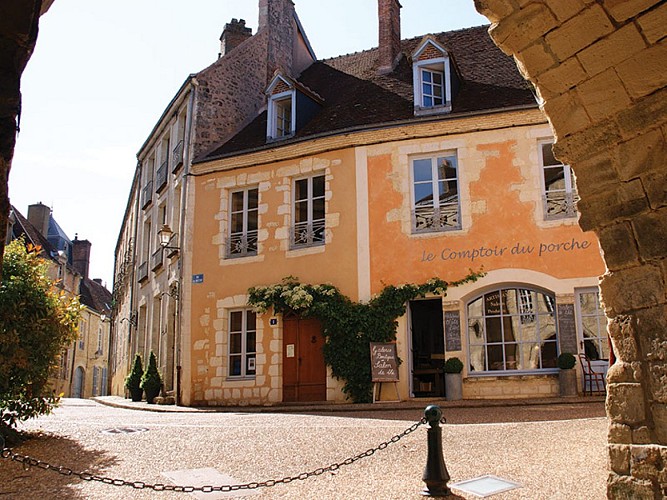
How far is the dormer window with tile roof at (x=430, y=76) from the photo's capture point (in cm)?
1312

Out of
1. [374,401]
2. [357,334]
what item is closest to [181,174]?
[357,334]

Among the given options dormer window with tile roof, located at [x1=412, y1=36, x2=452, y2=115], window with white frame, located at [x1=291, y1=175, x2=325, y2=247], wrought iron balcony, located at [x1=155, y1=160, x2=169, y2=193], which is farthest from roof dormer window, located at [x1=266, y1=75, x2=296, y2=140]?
wrought iron balcony, located at [x1=155, y1=160, x2=169, y2=193]

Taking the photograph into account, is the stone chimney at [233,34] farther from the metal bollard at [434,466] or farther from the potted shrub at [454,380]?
the metal bollard at [434,466]

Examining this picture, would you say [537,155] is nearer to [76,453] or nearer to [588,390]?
[588,390]

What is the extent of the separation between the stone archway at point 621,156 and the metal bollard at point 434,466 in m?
1.18

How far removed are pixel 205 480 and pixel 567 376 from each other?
719cm

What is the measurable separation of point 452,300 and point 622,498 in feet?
26.9

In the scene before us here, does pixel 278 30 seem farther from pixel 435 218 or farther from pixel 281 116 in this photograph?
pixel 435 218

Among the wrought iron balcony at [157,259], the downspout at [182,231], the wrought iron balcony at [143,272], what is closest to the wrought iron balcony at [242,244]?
the downspout at [182,231]

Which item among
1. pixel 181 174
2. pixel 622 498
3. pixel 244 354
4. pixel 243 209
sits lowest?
pixel 622 498

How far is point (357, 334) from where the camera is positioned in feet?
39.9

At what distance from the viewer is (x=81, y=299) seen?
35656mm

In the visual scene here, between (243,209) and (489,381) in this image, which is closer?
(489,381)

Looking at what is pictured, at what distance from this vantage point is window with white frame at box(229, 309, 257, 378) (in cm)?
1329
